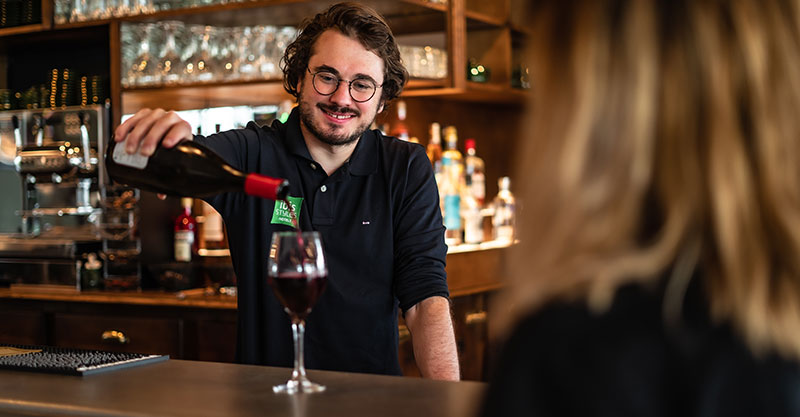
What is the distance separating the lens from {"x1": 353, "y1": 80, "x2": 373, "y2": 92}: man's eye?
2248 millimetres

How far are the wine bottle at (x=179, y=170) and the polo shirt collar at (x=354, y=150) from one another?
1.74ft

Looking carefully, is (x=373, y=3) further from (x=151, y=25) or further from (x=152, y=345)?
(x=152, y=345)

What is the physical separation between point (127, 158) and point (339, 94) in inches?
26.5

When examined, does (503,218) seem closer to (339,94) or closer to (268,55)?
(268,55)

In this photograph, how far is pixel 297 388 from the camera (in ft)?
4.50

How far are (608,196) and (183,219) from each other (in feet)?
12.3

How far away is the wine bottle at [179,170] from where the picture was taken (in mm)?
1660

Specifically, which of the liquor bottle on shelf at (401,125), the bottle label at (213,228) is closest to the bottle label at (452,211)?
the liquor bottle on shelf at (401,125)

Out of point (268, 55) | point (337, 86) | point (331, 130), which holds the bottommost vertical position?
point (331, 130)

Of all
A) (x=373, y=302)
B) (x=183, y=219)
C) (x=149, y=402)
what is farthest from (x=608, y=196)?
(x=183, y=219)

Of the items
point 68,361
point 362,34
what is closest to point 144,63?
point 362,34

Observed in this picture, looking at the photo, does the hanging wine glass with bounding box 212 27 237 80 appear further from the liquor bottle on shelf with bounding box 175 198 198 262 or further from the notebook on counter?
the notebook on counter

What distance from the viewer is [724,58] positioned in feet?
2.08

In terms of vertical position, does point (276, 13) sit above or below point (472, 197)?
above
